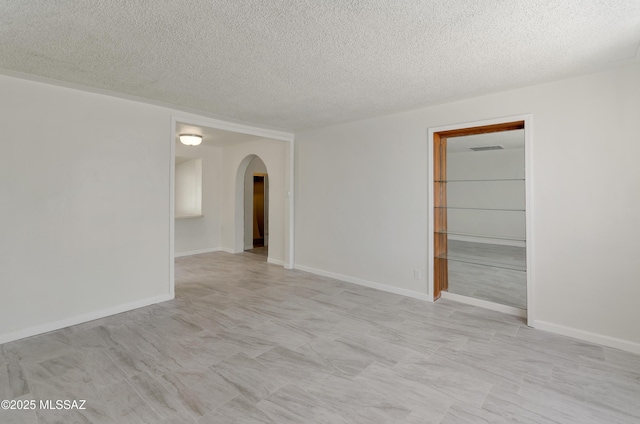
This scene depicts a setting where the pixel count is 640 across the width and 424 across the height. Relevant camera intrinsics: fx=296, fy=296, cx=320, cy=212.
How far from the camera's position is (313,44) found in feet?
7.45

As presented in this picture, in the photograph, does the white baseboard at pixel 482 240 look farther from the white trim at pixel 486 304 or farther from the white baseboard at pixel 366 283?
the white baseboard at pixel 366 283

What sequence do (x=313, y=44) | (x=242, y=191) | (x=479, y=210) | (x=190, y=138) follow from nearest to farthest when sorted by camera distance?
(x=313, y=44) < (x=479, y=210) < (x=190, y=138) < (x=242, y=191)

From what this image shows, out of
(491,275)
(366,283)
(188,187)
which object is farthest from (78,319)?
(491,275)

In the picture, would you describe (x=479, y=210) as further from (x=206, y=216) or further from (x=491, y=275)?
(x=206, y=216)

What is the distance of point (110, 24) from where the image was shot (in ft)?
6.56

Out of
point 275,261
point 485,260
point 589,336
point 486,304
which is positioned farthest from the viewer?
point 275,261

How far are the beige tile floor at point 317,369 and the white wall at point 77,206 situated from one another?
1.09 feet

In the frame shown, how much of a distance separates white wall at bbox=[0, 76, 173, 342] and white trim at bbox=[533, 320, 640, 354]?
14.7 feet

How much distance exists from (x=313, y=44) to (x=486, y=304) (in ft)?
11.5

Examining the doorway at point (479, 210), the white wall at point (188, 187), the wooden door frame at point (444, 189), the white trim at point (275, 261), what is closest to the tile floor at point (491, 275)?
the doorway at point (479, 210)

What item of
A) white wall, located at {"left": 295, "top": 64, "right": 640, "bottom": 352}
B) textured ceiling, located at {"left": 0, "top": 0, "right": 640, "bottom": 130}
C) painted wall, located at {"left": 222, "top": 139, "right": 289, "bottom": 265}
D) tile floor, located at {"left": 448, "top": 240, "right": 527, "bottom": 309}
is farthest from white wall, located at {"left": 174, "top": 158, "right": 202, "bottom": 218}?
tile floor, located at {"left": 448, "top": 240, "right": 527, "bottom": 309}

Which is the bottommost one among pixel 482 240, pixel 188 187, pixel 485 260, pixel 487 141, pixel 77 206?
pixel 485 260

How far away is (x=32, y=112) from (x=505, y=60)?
177 inches

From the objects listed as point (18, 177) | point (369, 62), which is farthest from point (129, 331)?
point (369, 62)
